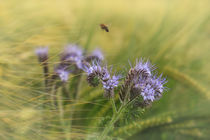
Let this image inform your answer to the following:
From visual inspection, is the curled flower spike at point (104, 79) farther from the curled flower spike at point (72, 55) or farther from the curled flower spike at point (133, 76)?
the curled flower spike at point (72, 55)

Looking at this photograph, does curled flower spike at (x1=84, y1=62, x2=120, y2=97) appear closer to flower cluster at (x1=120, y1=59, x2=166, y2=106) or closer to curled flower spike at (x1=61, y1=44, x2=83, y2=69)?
flower cluster at (x1=120, y1=59, x2=166, y2=106)

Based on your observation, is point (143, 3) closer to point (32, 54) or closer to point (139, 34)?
point (139, 34)

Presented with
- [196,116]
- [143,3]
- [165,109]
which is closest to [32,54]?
[165,109]

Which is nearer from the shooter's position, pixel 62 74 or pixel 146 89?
pixel 146 89

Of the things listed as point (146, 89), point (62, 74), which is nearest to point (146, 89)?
point (146, 89)

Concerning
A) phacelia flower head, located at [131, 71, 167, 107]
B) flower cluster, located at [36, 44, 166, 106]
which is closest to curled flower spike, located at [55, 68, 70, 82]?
flower cluster, located at [36, 44, 166, 106]

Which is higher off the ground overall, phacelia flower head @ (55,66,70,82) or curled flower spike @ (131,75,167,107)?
phacelia flower head @ (55,66,70,82)

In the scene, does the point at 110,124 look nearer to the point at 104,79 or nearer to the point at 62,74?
the point at 104,79
